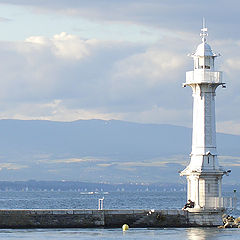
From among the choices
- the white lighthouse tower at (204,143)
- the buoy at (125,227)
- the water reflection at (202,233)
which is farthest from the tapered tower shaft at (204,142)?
the buoy at (125,227)

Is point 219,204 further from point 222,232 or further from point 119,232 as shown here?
point 119,232

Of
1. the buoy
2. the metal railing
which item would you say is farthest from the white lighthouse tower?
the buoy

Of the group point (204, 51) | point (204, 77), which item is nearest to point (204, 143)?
point (204, 77)

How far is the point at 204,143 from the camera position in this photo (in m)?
64.0

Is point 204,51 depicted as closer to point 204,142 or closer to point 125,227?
point 204,142

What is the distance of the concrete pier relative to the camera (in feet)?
193

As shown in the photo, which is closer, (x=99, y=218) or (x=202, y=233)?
(x=202, y=233)

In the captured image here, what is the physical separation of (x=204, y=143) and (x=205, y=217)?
5.00m

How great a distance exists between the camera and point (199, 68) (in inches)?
2559

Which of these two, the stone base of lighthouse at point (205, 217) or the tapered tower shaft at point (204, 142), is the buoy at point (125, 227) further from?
the tapered tower shaft at point (204, 142)

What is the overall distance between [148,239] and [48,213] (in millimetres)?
7292

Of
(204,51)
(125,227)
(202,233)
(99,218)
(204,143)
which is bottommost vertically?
(202,233)

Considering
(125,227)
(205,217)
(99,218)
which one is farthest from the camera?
(205,217)

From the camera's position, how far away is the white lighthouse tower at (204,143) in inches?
2482
